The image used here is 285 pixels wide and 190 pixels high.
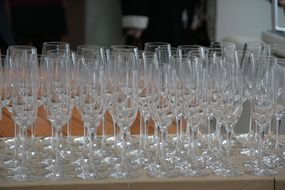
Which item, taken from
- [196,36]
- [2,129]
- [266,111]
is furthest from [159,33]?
[266,111]

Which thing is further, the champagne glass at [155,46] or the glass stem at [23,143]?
the champagne glass at [155,46]

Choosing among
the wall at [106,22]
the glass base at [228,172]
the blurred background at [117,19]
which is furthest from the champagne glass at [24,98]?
the wall at [106,22]

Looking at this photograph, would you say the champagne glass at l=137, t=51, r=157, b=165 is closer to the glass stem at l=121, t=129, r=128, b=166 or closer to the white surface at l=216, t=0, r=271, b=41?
the glass stem at l=121, t=129, r=128, b=166

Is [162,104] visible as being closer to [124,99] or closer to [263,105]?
[124,99]

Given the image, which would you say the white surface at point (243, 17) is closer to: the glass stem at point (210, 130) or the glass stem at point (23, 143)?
the glass stem at point (210, 130)

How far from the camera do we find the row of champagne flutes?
1.15 metres

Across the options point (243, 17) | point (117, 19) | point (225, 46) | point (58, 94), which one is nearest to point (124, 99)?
point (58, 94)

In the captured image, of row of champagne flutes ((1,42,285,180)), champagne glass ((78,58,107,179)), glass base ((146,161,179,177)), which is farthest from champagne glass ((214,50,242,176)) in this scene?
champagne glass ((78,58,107,179))

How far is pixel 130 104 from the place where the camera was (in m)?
1.16

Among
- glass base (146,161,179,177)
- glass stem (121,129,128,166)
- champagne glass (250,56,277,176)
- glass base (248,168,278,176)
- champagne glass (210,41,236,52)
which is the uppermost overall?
champagne glass (210,41,236,52)

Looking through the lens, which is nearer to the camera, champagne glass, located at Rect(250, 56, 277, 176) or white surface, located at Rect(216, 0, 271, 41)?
champagne glass, located at Rect(250, 56, 277, 176)

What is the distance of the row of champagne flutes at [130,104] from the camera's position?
45.4 inches

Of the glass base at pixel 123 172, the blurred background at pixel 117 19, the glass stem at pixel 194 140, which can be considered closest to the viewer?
the glass base at pixel 123 172

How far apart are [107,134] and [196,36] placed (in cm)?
246
